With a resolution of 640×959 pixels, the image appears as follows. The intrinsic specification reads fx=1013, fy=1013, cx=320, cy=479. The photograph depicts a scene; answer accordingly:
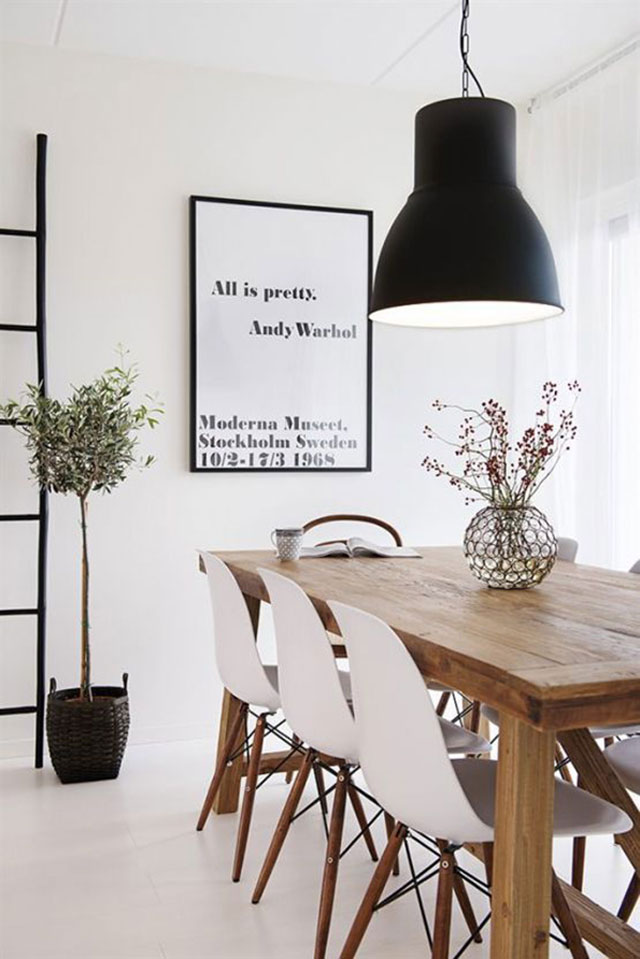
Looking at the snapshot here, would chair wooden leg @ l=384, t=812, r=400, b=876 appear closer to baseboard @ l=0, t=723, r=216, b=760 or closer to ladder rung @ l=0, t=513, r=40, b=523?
baseboard @ l=0, t=723, r=216, b=760

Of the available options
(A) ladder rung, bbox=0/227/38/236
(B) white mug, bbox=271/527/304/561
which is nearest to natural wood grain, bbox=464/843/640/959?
(B) white mug, bbox=271/527/304/561

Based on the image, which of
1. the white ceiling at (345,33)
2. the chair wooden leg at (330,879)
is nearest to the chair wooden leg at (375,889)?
the chair wooden leg at (330,879)

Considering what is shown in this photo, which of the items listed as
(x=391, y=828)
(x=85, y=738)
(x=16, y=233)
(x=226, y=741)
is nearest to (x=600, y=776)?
(x=391, y=828)

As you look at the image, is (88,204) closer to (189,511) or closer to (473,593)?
(189,511)

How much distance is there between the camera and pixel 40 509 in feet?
12.6

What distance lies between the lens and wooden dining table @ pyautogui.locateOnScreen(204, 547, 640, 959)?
159cm

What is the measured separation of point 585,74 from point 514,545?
2518 millimetres

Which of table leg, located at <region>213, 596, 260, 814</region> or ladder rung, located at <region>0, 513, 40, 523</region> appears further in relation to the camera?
ladder rung, located at <region>0, 513, 40, 523</region>

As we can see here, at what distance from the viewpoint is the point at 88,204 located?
411 centimetres

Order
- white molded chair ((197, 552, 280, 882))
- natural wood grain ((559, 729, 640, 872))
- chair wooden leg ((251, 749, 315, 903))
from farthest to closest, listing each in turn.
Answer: white molded chair ((197, 552, 280, 882)) → chair wooden leg ((251, 749, 315, 903)) → natural wood grain ((559, 729, 640, 872))

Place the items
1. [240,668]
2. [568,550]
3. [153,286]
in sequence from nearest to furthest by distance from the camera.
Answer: [240,668] → [568,550] → [153,286]

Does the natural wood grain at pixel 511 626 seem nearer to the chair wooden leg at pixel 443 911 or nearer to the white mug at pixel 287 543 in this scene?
the white mug at pixel 287 543

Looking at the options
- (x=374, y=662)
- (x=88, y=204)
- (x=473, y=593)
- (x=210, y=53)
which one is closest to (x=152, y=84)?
(x=210, y=53)

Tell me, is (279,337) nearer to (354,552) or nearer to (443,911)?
(354,552)
